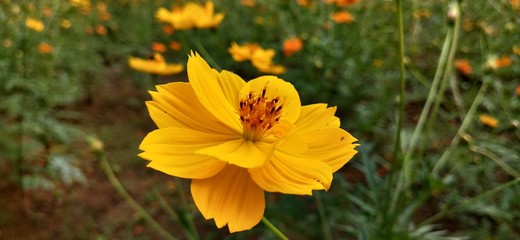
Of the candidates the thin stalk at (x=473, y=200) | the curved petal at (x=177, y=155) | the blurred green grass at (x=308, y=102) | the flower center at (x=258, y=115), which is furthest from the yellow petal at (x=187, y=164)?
the thin stalk at (x=473, y=200)

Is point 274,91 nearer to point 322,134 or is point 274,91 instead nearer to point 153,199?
point 322,134

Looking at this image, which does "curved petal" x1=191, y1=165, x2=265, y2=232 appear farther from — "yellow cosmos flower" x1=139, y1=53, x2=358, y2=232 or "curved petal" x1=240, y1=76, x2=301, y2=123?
"curved petal" x1=240, y1=76, x2=301, y2=123

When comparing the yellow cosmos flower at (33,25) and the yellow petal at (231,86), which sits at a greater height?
the yellow petal at (231,86)

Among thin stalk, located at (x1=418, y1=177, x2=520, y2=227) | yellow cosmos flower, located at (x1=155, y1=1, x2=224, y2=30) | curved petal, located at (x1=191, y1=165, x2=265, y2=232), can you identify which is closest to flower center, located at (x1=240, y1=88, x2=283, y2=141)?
curved petal, located at (x1=191, y1=165, x2=265, y2=232)

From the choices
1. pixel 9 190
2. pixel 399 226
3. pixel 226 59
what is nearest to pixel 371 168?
pixel 399 226

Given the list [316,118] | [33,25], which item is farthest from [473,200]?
[33,25]

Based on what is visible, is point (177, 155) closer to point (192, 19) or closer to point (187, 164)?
point (187, 164)

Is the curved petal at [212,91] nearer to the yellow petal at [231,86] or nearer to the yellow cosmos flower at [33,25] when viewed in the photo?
the yellow petal at [231,86]

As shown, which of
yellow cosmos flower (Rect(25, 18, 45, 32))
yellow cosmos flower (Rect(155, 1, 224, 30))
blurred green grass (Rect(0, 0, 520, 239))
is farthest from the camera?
yellow cosmos flower (Rect(155, 1, 224, 30))
